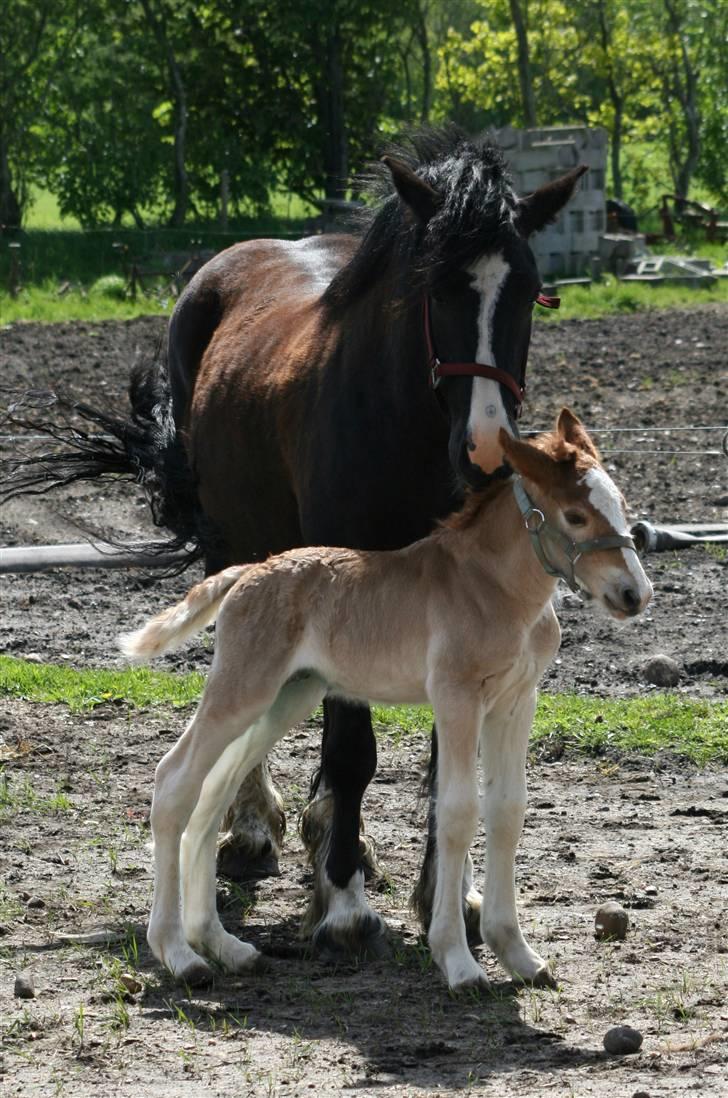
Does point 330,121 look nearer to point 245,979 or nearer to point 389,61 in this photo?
point 389,61

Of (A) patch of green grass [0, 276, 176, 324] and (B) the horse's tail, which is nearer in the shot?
(B) the horse's tail

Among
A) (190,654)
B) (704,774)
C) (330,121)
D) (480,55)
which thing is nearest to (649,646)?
(704,774)

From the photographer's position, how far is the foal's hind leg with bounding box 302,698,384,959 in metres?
4.74

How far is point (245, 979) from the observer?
14.7ft

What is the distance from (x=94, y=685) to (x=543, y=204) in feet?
11.7

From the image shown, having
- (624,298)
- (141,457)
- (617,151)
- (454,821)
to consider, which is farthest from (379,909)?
(617,151)

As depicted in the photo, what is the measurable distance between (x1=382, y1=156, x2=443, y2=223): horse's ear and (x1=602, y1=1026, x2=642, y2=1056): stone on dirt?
2.43m

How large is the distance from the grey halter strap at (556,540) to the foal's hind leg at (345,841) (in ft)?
3.52

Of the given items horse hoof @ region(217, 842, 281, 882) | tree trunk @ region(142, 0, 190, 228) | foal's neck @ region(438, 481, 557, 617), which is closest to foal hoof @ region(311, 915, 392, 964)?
horse hoof @ region(217, 842, 281, 882)

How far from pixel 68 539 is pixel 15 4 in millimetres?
26341

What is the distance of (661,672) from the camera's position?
7344 millimetres

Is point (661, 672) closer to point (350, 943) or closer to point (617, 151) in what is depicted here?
point (350, 943)

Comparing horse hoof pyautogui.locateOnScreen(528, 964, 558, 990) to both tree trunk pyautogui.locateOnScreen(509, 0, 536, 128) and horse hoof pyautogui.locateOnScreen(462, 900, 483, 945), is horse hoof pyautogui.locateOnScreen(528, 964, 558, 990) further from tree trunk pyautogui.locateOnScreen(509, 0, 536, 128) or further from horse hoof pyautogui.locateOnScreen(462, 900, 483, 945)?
tree trunk pyautogui.locateOnScreen(509, 0, 536, 128)

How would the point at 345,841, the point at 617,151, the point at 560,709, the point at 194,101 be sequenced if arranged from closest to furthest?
the point at 345,841 → the point at 560,709 → the point at 194,101 → the point at 617,151
